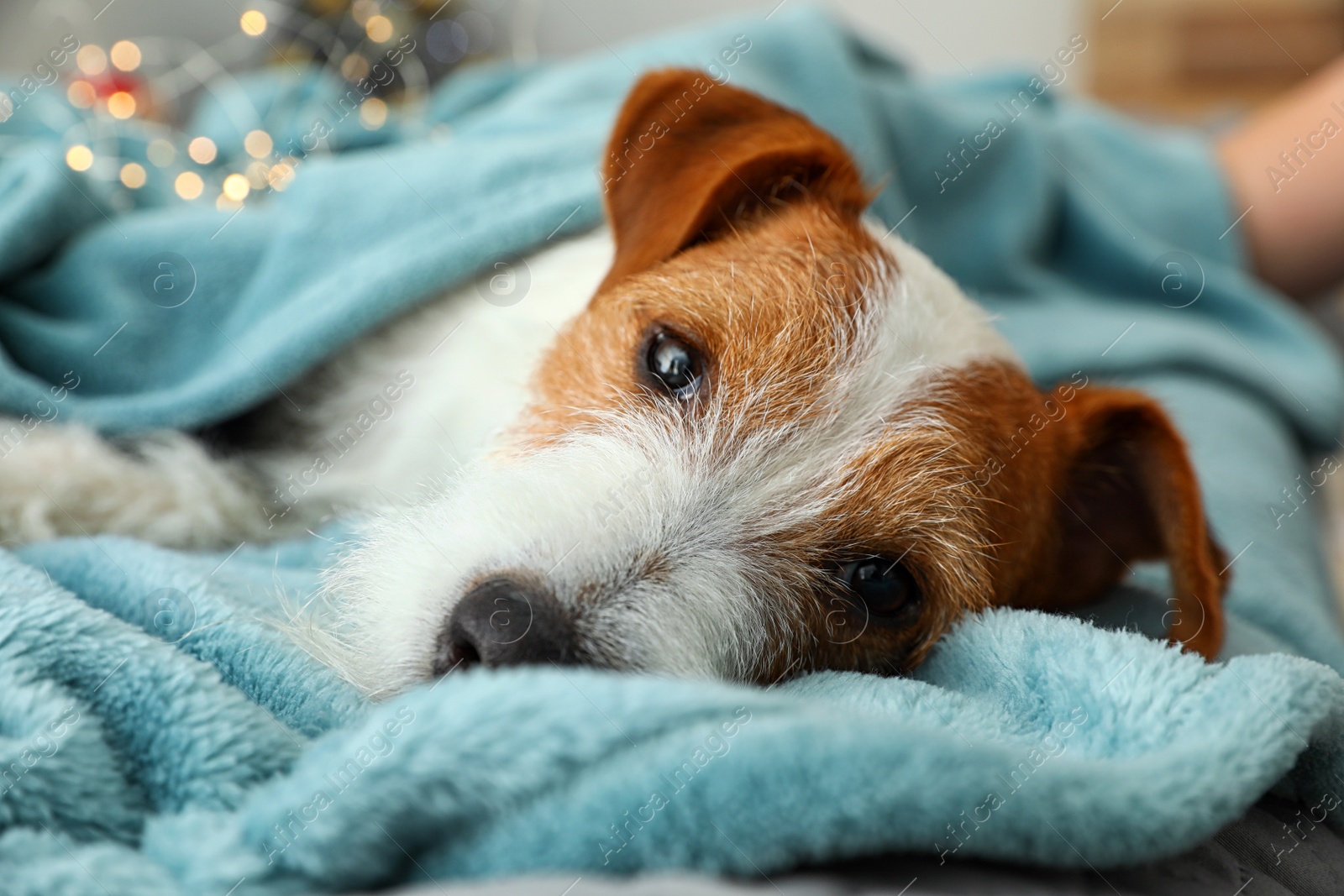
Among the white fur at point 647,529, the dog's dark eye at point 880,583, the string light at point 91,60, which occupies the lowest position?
the dog's dark eye at point 880,583

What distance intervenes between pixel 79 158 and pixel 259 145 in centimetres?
52

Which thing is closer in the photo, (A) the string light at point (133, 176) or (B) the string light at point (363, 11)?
(A) the string light at point (133, 176)

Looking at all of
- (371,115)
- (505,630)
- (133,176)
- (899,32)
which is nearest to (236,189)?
(133,176)

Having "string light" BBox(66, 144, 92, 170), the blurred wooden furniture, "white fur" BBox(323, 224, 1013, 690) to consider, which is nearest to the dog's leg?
"white fur" BBox(323, 224, 1013, 690)

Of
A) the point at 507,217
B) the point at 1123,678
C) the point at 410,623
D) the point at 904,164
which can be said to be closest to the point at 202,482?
the point at 507,217

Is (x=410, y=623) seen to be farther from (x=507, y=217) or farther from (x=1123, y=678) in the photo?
(x=507, y=217)

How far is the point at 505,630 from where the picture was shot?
0.89 meters

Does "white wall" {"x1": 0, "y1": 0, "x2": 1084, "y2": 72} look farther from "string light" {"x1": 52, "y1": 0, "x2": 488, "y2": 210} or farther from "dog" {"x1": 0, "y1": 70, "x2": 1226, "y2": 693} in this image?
"dog" {"x1": 0, "y1": 70, "x2": 1226, "y2": 693}

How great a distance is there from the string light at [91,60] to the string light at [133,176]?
120cm

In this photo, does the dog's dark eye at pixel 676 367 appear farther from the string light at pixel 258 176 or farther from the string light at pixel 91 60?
the string light at pixel 91 60

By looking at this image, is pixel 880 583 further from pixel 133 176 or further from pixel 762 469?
pixel 133 176

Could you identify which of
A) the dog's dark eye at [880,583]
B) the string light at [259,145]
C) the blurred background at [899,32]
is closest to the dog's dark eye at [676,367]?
the dog's dark eye at [880,583]

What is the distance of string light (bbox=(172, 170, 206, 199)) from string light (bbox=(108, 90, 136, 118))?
585mm

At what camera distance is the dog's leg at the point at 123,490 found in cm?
141
